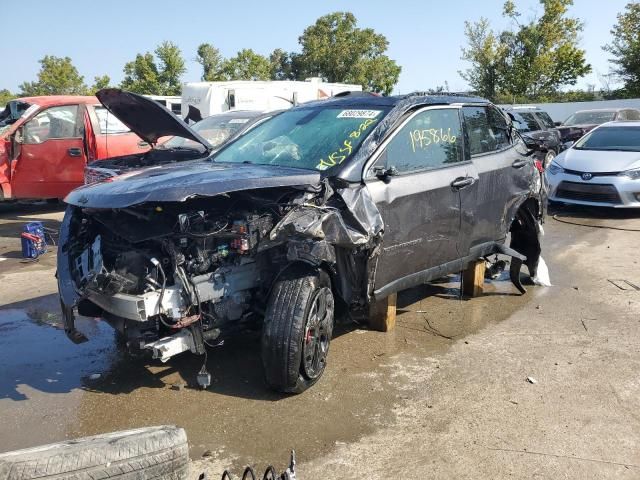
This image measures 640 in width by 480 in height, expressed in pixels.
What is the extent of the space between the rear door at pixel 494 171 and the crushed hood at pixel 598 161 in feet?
14.8

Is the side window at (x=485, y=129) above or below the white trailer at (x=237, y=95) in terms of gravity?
below

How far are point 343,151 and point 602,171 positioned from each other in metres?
7.04

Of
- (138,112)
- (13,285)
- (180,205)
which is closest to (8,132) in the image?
(13,285)

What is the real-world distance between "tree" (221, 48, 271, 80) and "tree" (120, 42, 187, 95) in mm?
3482

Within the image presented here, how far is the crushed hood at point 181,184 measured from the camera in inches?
129

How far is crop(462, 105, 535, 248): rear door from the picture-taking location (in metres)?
5.11

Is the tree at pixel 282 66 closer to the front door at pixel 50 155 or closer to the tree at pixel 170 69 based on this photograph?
the tree at pixel 170 69

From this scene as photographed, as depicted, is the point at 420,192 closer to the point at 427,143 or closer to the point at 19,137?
the point at 427,143

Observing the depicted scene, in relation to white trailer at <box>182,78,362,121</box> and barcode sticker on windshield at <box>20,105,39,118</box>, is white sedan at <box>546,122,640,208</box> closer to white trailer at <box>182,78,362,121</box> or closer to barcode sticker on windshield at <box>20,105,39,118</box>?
barcode sticker on windshield at <box>20,105,39,118</box>

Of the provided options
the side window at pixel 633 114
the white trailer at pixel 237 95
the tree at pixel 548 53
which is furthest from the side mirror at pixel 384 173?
the tree at pixel 548 53

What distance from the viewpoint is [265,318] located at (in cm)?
364

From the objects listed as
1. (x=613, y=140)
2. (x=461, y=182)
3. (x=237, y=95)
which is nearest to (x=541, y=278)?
(x=461, y=182)

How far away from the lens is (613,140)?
1059 cm

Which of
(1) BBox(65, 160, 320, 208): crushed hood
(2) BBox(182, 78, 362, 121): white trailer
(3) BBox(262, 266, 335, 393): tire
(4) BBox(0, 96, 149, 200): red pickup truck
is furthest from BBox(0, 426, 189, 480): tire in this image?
(2) BBox(182, 78, 362, 121): white trailer
